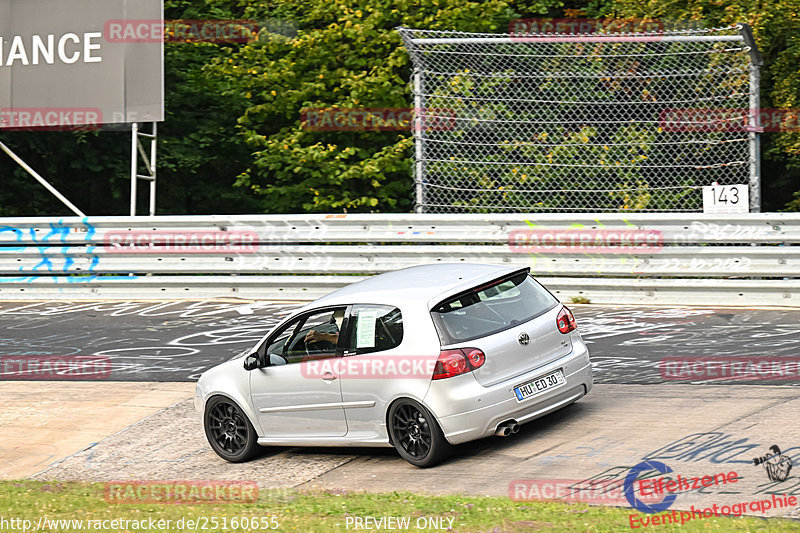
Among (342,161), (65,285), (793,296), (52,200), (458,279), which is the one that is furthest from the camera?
(52,200)

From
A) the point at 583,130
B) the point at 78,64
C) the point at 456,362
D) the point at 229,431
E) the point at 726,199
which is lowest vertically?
the point at 229,431

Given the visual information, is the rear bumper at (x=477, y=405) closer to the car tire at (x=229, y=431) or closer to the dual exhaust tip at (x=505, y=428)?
the dual exhaust tip at (x=505, y=428)

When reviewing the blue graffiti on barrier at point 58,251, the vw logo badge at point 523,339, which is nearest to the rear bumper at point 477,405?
the vw logo badge at point 523,339

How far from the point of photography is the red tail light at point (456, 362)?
8.21 m

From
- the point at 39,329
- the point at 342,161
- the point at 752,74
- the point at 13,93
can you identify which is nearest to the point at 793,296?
the point at 752,74

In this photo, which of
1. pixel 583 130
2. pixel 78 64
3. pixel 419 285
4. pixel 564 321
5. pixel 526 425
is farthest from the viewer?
pixel 78 64

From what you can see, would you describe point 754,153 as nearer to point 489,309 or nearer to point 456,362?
point 489,309

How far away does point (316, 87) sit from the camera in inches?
773

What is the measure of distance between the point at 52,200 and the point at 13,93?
11.3 ft

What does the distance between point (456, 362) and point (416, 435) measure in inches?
26.4

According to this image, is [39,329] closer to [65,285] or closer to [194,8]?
[65,285]

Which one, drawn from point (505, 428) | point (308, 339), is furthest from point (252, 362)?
point (505, 428)

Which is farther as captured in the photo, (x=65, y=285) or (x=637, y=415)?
(x=65, y=285)

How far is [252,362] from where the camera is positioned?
9.38m
